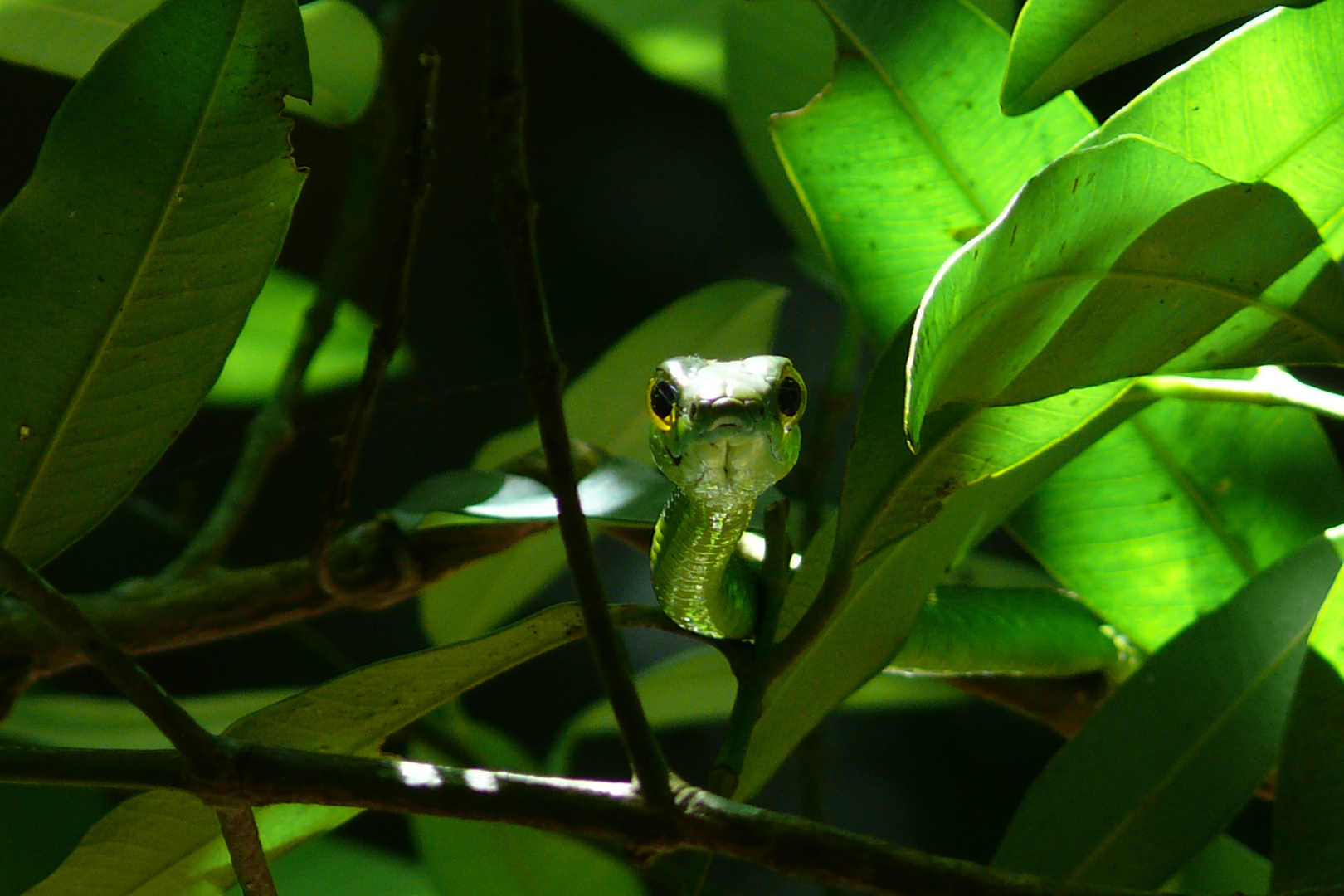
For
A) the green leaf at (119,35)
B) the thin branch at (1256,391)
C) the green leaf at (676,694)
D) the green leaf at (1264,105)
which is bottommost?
the green leaf at (676,694)

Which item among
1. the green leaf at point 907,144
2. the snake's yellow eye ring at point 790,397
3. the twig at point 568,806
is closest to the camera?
the twig at point 568,806

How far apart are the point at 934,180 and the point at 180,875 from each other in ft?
2.24

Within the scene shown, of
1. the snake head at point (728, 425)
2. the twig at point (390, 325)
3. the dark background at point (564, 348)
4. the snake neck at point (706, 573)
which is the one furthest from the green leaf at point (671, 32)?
the dark background at point (564, 348)

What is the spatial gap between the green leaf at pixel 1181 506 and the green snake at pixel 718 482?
240 mm

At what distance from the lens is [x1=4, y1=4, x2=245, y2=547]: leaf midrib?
1.89 ft

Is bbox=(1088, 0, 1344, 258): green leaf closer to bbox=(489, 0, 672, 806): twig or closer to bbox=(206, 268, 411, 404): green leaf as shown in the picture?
bbox=(489, 0, 672, 806): twig

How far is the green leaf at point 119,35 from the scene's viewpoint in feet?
2.74

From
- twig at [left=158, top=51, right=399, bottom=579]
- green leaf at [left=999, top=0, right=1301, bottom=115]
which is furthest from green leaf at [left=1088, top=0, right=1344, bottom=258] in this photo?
twig at [left=158, top=51, right=399, bottom=579]

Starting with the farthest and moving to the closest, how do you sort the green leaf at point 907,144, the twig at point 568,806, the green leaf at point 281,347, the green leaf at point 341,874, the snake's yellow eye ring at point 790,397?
the green leaf at point 281,347 < the green leaf at point 341,874 < the snake's yellow eye ring at point 790,397 < the green leaf at point 907,144 < the twig at point 568,806

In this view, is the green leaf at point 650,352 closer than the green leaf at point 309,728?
No

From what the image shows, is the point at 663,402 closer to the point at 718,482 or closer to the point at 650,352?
the point at 718,482

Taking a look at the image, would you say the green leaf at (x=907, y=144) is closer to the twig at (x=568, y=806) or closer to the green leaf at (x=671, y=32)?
the twig at (x=568, y=806)

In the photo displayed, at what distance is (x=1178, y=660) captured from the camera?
0.75 m

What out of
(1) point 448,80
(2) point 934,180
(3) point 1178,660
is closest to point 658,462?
(2) point 934,180
